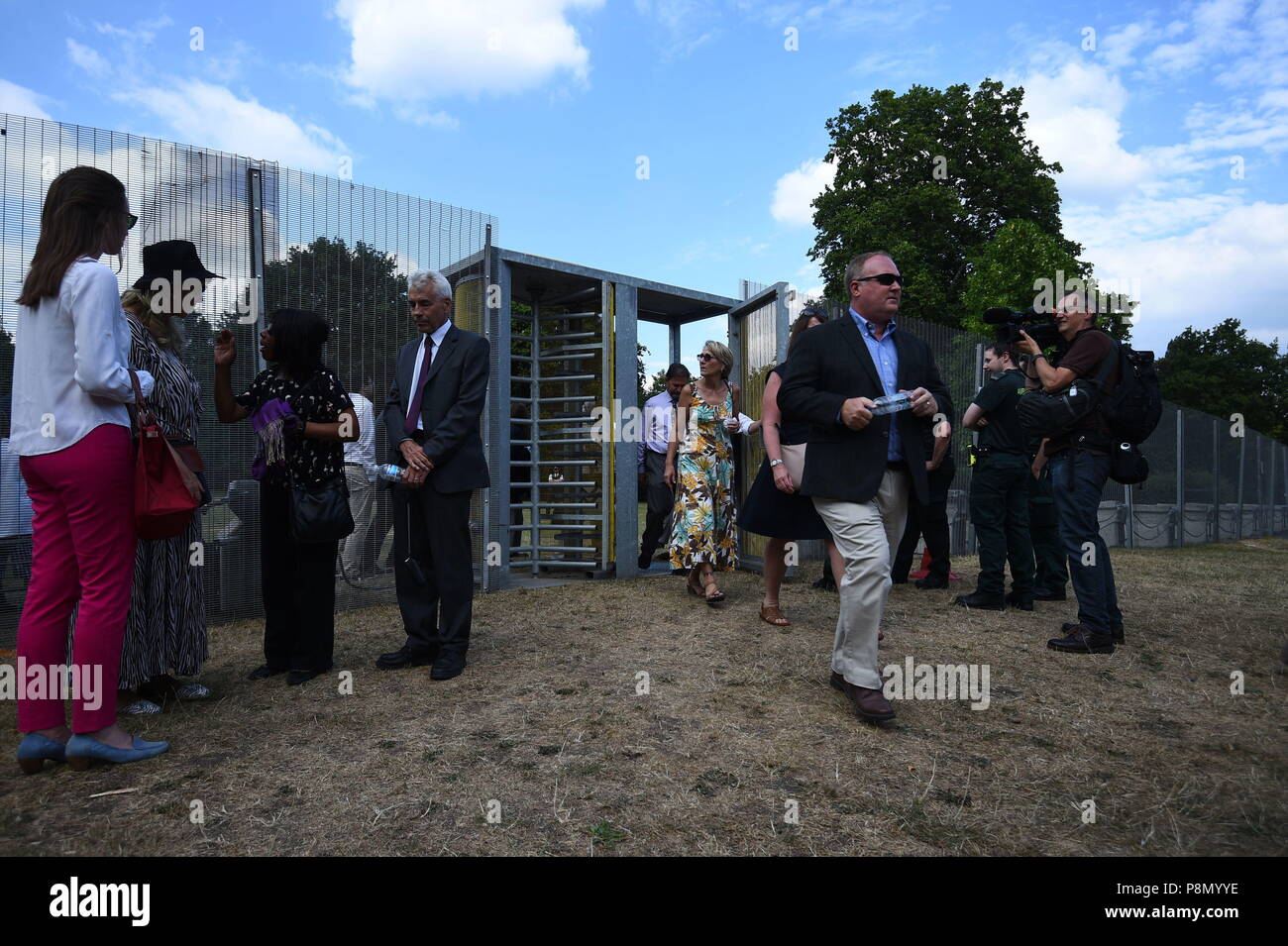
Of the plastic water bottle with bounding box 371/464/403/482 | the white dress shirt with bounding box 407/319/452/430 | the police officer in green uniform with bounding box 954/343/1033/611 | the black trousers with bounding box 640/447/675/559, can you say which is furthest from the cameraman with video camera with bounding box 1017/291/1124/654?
the black trousers with bounding box 640/447/675/559

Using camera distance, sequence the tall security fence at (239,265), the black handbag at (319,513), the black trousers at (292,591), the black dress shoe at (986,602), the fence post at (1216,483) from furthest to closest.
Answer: the fence post at (1216,483)
the black dress shoe at (986,602)
the tall security fence at (239,265)
the black trousers at (292,591)
the black handbag at (319,513)

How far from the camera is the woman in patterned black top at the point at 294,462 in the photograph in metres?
3.89

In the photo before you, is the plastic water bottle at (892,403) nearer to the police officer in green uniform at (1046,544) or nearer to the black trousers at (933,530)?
the black trousers at (933,530)

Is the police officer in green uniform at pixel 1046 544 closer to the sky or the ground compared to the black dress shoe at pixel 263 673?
closer to the sky

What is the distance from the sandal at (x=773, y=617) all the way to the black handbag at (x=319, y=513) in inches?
112

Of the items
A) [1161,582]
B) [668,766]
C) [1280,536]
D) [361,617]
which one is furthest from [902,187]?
[668,766]

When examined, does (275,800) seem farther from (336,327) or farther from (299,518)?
(336,327)

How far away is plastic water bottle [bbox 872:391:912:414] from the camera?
325cm

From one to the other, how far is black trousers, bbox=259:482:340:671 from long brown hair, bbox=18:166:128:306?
1454 millimetres

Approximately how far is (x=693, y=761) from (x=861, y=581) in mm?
1050

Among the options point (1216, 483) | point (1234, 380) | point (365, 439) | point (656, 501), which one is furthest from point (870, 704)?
point (1234, 380)

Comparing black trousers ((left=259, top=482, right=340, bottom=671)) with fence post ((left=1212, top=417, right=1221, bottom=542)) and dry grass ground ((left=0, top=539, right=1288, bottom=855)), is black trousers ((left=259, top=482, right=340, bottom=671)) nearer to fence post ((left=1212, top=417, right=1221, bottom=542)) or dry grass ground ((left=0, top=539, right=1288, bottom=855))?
dry grass ground ((left=0, top=539, right=1288, bottom=855))

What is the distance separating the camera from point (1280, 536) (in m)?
17.9

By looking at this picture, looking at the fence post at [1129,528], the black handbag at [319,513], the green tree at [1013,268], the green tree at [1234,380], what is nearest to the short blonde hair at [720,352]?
the black handbag at [319,513]
